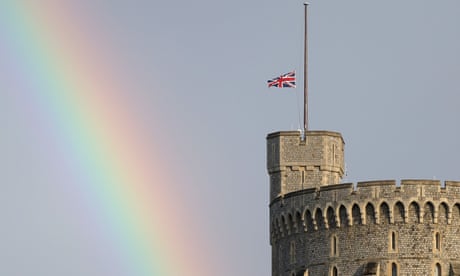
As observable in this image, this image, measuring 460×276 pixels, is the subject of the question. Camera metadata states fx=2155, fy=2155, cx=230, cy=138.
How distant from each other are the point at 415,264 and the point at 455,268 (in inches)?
124

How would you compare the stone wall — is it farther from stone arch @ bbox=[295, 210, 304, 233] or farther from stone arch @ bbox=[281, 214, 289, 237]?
stone arch @ bbox=[281, 214, 289, 237]

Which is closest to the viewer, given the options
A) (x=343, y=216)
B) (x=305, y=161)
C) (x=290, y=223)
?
(x=343, y=216)

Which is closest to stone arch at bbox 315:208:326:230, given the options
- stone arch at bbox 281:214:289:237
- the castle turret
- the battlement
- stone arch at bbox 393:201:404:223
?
the battlement

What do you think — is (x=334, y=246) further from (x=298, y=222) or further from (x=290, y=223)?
(x=290, y=223)

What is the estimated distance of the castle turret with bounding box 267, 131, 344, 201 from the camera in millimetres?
179000

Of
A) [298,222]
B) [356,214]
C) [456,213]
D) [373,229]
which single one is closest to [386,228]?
[373,229]

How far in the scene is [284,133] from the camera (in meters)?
180

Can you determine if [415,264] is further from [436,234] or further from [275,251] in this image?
[275,251]

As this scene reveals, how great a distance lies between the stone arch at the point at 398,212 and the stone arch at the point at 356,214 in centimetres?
283

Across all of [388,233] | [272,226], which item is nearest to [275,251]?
[272,226]

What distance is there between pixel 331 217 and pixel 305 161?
7.24 meters

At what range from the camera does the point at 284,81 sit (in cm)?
18262

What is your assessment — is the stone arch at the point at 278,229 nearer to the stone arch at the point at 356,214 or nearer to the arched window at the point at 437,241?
the stone arch at the point at 356,214

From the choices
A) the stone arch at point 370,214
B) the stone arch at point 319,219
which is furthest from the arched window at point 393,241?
the stone arch at point 319,219
